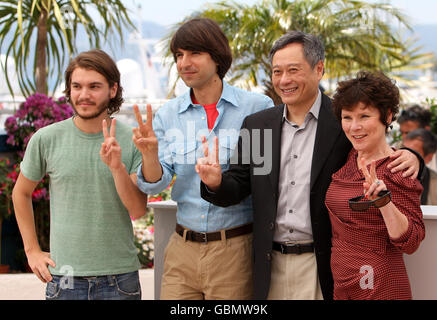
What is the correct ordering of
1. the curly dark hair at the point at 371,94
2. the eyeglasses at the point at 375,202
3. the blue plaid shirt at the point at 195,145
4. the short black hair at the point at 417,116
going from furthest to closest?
the short black hair at the point at 417,116 → the blue plaid shirt at the point at 195,145 → the curly dark hair at the point at 371,94 → the eyeglasses at the point at 375,202

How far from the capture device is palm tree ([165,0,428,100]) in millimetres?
8031

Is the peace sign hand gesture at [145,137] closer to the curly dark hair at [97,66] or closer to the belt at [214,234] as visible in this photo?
the curly dark hair at [97,66]

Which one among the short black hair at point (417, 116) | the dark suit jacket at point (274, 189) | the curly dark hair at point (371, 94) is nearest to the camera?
the curly dark hair at point (371, 94)

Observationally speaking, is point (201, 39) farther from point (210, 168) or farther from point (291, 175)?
point (291, 175)

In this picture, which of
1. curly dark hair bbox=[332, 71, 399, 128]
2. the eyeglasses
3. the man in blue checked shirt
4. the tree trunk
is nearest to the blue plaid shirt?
the man in blue checked shirt

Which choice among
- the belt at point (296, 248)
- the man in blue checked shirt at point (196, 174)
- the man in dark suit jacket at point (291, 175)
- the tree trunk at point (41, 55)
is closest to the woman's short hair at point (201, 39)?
the man in blue checked shirt at point (196, 174)

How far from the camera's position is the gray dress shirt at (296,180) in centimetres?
219

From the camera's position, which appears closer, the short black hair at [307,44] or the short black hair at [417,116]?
the short black hair at [307,44]

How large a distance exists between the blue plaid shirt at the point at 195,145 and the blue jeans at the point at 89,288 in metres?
0.38

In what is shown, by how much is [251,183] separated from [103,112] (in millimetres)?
Answer: 704

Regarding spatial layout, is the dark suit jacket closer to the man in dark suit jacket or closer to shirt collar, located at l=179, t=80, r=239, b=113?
the man in dark suit jacket

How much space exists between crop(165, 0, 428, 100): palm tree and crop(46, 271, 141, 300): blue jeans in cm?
545

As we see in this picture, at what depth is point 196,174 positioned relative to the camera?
244 cm

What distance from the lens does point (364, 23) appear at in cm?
874
